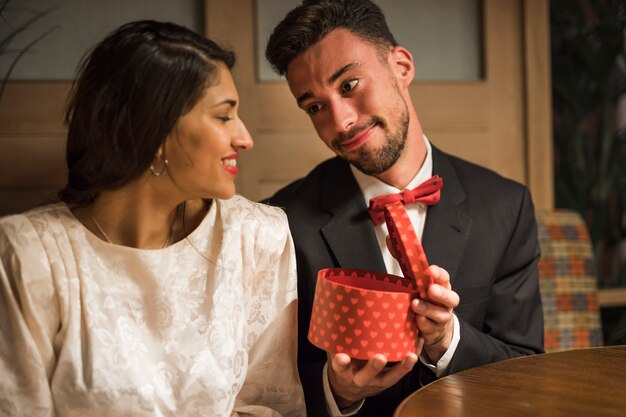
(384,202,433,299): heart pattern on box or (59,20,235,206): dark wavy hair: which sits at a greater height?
(59,20,235,206): dark wavy hair

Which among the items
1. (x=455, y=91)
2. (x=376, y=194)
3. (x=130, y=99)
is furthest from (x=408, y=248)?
(x=455, y=91)

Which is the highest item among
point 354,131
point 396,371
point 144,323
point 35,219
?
point 354,131

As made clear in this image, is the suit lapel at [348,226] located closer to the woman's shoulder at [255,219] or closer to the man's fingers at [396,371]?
the woman's shoulder at [255,219]

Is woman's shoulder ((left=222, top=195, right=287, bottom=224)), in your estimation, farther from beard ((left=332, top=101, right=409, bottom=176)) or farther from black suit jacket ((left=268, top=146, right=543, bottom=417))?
beard ((left=332, top=101, right=409, bottom=176))

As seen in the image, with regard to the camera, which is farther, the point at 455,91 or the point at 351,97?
the point at 455,91

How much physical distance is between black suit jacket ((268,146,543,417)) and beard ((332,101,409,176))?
0.11 m

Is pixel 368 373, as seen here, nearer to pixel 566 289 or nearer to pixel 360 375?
pixel 360 375

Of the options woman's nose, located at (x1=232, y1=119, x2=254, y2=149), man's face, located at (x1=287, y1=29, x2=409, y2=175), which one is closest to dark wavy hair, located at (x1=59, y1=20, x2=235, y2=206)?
woman's nose, located at (x1=232, y1=119, x2=254, y2=149)

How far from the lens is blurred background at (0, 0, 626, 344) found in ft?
7.01

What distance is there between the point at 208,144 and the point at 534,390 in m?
0.81

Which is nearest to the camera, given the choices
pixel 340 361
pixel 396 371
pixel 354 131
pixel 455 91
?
pixel 340 361

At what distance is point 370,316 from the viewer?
1338 mm

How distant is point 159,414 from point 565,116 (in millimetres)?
2532

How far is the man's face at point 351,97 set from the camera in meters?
1.84
